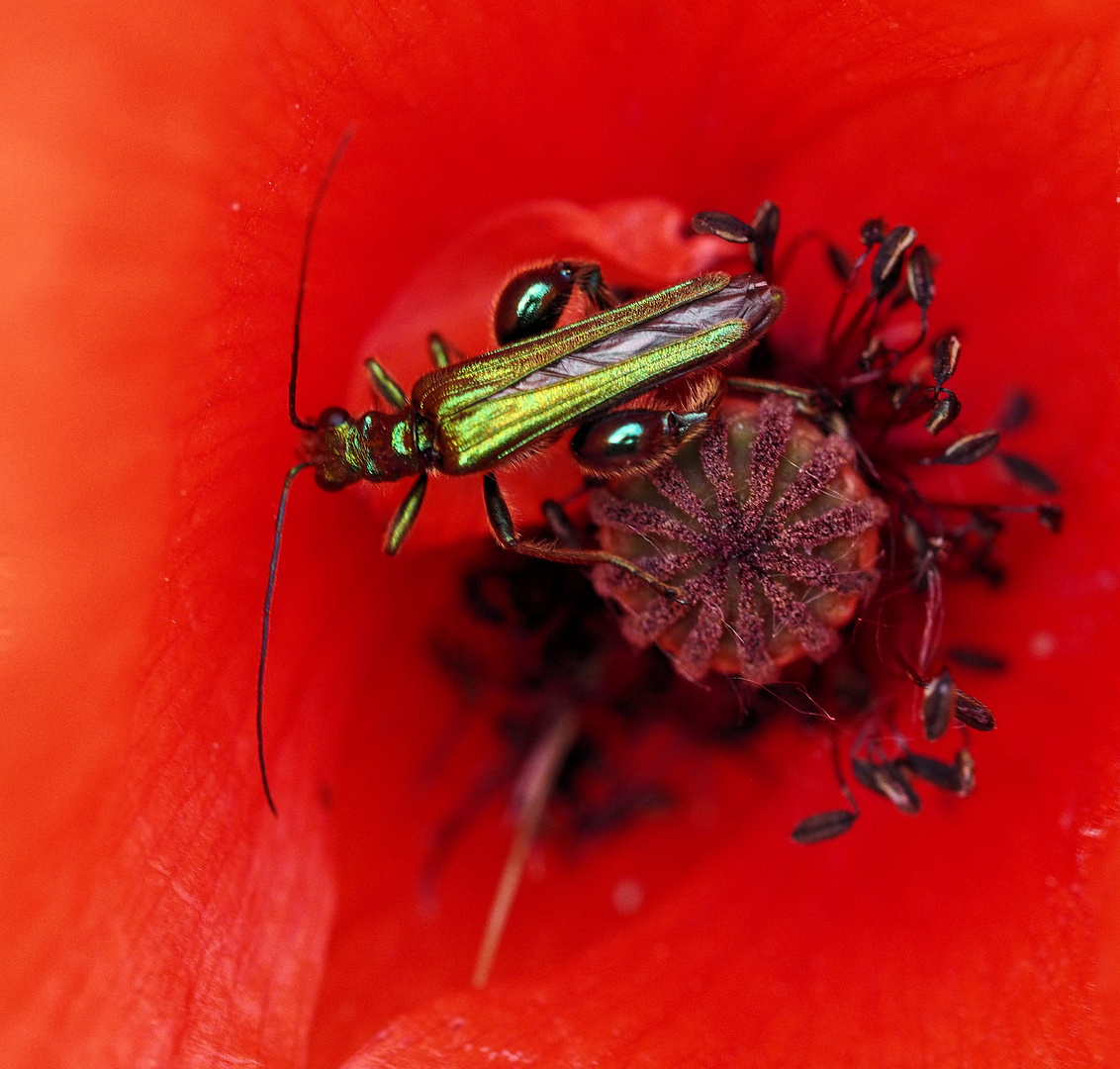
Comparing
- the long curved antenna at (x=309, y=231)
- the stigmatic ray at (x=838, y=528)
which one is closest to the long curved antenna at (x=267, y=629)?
the long curved antenna at (x=309, y=231)

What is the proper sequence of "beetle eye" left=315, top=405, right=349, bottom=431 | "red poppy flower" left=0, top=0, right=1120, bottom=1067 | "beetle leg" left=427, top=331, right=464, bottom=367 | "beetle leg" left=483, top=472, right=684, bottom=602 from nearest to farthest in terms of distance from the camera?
"red poppy flower" left=0, top=0, right=1120, bottom=1067
"beetle leg" left=483, top=472, right=684, bottom=602
"beetle eye" left=315, top=405, right=349, bottom=431
"beetle leg" left=427, top=331, right=464, bottom=367

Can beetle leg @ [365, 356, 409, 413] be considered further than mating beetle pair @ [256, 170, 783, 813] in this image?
Yes

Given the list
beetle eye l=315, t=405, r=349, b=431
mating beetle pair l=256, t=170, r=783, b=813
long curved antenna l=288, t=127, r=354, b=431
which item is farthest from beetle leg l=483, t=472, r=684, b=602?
long curved antenna l=288, t=127, r=354, b=431

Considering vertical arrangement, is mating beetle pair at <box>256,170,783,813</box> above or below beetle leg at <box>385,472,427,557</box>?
above

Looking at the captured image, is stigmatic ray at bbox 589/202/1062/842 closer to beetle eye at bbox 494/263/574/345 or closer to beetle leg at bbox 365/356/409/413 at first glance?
beetle eye at bbox 494/263/574/345

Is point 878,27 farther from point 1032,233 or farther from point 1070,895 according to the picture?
point 1070,895

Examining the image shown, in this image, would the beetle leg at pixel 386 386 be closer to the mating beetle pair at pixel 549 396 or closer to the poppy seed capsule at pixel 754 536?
the mating beetle pair at pixel 549 396

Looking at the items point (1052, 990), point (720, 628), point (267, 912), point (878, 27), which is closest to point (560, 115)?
point (878, 27)
